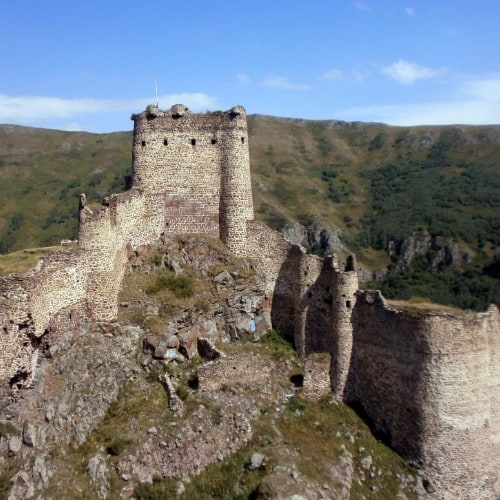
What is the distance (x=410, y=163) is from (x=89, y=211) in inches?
6289

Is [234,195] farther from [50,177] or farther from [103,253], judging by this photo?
[50,177]

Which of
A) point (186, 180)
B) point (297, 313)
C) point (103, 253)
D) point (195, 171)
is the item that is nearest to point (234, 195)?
point (195, 171)

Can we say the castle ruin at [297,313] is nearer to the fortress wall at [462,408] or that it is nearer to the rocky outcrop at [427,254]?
the fortress wall at [462,408]

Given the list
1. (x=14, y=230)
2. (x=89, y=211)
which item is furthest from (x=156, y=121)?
(x=14, y=230)

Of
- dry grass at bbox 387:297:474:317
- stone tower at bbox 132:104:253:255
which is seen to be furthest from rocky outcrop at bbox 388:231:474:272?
dry grass at bbox 387:297:474:317

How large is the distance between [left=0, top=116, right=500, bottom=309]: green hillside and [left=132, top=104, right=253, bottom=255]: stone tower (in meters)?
57.9

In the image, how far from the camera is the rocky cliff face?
24562 millimetres

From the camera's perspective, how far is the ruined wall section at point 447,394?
26.9m

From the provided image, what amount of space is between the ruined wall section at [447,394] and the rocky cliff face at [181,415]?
5.17ft

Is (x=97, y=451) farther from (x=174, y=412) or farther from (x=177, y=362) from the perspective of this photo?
(x=177, y=362)

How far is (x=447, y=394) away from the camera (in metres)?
26.9

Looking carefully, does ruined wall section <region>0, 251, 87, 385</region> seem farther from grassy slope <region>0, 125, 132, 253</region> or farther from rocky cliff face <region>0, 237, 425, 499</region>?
grassy slope <region>0, 125, 132, 253</region>

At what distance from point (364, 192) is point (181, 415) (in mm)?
138546

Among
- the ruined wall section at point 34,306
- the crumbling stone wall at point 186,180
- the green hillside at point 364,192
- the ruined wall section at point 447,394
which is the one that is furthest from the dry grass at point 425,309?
the green hillside at point 364,192
